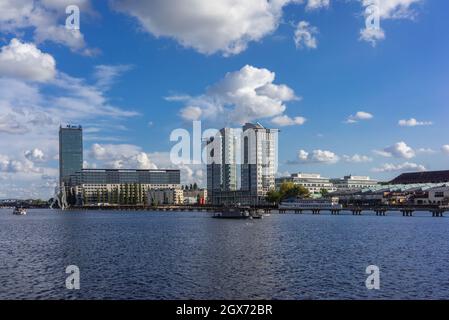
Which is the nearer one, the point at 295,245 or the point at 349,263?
the point at 349,263

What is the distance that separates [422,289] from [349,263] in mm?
16499

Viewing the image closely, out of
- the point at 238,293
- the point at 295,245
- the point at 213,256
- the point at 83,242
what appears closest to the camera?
the point at 238,293

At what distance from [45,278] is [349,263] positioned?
118 ft

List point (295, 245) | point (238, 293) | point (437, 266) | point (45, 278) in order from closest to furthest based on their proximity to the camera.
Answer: point (238, 293)
point (45, 278)
point (437, 266)
point (295, 245)

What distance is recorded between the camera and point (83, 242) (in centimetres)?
9188

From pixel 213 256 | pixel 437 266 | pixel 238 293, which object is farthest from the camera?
pixel 213 256

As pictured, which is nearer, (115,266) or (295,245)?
(115,266)

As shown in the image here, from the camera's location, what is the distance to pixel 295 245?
8544 cm
